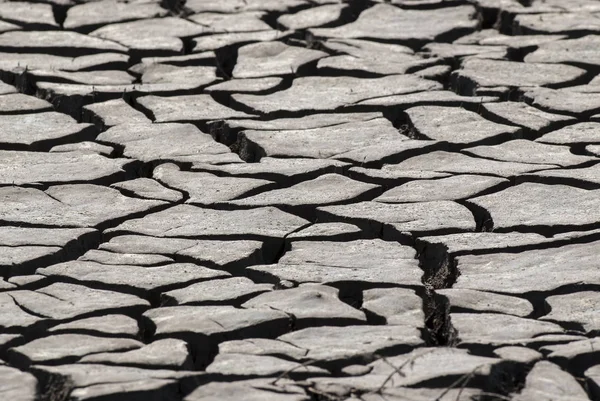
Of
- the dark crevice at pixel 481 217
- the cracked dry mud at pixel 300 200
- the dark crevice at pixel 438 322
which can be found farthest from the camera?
the dark crevice at pixel 481 217

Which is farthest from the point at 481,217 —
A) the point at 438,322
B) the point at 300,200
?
the point at 438,322

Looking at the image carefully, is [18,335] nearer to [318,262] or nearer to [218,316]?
[218,316]

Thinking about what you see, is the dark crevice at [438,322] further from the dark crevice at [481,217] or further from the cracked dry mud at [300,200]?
the dark crevice at [481,217]

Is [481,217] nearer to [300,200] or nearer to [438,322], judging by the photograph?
[300,200]

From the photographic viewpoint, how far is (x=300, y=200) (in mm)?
Answer: 3699

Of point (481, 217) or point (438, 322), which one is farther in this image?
point (481, 217)

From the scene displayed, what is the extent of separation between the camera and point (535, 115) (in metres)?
4.45

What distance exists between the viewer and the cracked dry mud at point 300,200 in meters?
2.68

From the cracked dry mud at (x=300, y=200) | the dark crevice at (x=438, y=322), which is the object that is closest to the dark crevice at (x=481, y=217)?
the cracked dry mud at (x=300, y=200)

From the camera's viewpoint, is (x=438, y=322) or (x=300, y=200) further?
(x=300, y=200)

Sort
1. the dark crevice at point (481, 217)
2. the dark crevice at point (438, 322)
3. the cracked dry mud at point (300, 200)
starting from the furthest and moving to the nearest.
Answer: the dark crevice at point (481, 217) < the dark crevice at point (438, 322) < the cracked dry mud at point (300, 200)

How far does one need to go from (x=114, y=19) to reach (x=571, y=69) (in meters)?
1.87

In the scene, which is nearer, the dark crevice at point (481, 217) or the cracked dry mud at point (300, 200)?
the cracked dry mud at point (300, 200)

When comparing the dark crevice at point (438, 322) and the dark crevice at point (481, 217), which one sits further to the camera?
the dark crevice at point (481, 217)
